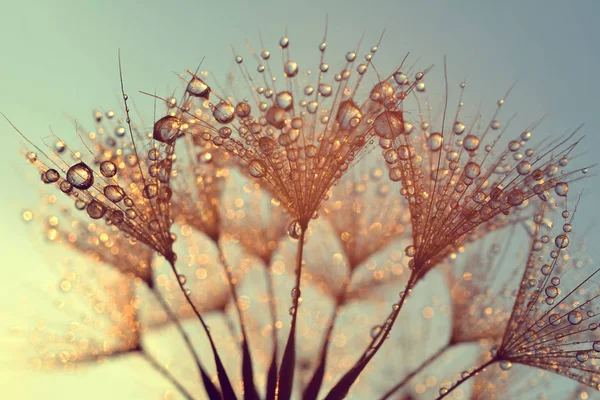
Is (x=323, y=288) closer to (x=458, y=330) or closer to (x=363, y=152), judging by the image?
(x=458, y=330)

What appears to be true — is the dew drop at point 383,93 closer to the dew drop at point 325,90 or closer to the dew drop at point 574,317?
the dew drop at point 325,90

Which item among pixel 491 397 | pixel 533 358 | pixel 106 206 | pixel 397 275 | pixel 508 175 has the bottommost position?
pixel 533 358

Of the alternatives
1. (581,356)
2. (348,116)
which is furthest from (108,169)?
(581,356)

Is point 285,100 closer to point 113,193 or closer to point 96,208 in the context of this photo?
point 113,193

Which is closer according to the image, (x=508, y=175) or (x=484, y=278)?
(x=508, y=175)

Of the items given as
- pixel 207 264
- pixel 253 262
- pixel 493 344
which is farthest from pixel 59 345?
pixel 493 344

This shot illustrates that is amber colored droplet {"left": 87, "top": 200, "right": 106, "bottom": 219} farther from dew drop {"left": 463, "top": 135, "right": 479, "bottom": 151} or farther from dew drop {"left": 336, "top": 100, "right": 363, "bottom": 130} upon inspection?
dew drop {"left": 463, "top": 135, "right": 479, "bottom": 151}
